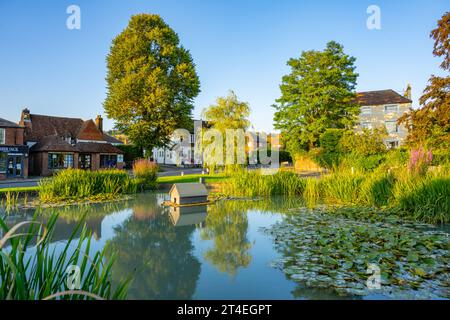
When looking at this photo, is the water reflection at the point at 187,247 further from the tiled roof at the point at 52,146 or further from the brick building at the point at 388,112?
the brick building at the point at 388,112

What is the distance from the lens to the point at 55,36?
10.3 meters

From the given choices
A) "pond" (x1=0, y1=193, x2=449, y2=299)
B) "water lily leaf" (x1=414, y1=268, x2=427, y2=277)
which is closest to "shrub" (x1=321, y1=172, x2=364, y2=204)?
"pond" (x1=0, y1=193, x2=449, y2=299)

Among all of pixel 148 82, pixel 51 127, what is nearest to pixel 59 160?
pixel 51 127

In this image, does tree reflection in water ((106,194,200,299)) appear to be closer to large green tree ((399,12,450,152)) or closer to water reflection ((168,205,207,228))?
water reflection ((168,205,207,228))

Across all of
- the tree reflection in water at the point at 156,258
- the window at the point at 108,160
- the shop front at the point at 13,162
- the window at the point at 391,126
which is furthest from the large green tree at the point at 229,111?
the window at the point at 391,126

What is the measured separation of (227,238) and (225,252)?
97cm

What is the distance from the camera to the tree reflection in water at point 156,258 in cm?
346

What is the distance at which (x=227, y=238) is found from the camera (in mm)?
5926

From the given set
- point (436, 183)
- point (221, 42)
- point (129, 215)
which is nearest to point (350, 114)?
point (221, 42)

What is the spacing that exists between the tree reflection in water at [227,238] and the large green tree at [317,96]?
2113cm

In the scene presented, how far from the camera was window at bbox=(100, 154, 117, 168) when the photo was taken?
1141 inches

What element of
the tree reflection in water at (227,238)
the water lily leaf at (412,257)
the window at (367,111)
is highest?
the window at (367,111)

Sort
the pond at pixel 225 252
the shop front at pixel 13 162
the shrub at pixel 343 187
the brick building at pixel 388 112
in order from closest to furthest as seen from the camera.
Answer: the pond at pixel 225 252
the shrub at pixel 343 187
the shop front at pixel 13 162
the brick building at pixel 388 112

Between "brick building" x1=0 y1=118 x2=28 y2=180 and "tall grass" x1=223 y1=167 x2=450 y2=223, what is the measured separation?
60.6ft
